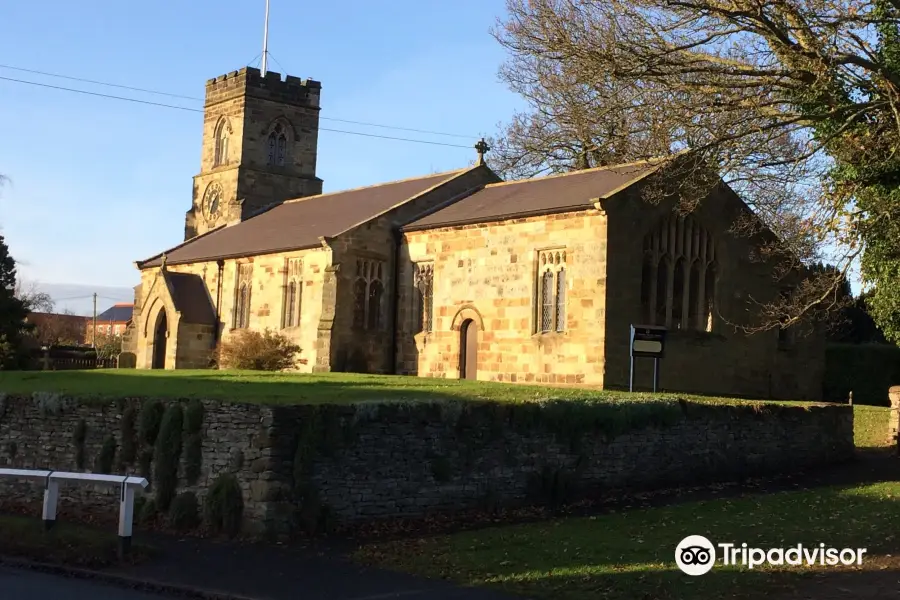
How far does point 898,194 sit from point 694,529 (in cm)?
809

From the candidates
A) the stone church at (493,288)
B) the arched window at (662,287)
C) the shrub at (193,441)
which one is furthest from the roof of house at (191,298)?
the shrub at (193,441)

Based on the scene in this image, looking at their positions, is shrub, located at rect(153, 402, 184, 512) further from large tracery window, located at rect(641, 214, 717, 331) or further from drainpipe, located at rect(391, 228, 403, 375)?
drainpipe, located at rect(391, 228, 403, 375)

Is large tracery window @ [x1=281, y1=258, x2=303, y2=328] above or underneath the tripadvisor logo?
above

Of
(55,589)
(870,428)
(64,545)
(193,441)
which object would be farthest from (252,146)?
(55,589)

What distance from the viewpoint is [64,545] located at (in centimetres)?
1379

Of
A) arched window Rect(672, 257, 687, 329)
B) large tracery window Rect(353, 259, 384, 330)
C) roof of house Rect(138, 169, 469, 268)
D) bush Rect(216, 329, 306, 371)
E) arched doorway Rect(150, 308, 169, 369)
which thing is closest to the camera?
arched window Rect(672, 257, 687, 329)

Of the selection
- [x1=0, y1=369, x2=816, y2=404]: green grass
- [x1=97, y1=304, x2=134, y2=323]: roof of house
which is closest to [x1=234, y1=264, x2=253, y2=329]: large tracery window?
[x1=0, y1=369, x2=816, y2=404]: green grass

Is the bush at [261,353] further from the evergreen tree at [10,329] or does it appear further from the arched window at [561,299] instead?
the evergreen tree at [10,329]

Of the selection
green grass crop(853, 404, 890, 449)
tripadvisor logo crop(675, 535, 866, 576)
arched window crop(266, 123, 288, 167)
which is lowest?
tripadvisor logo crop(675, 535, 866, 576)

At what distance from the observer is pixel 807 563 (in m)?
12.1

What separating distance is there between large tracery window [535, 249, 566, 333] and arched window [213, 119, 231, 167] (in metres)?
29.0

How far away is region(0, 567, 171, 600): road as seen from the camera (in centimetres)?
1121

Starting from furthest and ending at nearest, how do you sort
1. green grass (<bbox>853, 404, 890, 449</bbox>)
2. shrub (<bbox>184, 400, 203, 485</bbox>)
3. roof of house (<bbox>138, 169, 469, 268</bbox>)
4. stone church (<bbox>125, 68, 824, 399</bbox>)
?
roof of house (<bbox>138, 169, 469, 268</bbox>) → stone church (<bbox>125, 68, 824, 399</bbox>) → green grass (<bbox>853, 404, 890, 449</bbox>) → shrub (<bbox>184, 400, 203, 485</bbox>)

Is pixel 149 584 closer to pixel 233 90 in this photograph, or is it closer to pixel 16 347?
pixel 16 347
